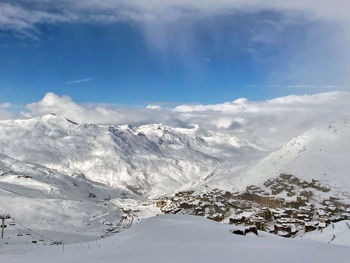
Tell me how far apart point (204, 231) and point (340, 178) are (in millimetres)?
133580

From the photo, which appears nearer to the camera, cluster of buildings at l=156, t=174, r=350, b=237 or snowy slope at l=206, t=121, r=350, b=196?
cluster of buildings at l=156, t=174, r=350, b=237

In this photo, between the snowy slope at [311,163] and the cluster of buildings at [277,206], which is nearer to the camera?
the cluster of buildings at [277,206]

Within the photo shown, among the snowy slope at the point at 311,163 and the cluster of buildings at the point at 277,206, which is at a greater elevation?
the snowy slope at the point at 311,163

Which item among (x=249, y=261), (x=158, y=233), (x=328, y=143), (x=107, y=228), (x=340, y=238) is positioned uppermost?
(x=328, y=143)

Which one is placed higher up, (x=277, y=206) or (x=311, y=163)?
(x=311, y=163)

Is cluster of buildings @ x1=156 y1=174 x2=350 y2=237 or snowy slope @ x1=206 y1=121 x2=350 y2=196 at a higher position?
snowy slope @ x1=206 y1=121 x2=350 y2=196

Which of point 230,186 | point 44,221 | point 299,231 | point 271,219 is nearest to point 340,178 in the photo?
point 230,186

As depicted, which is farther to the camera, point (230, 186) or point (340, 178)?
point (230, 186)

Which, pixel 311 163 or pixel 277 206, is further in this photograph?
pixel 311 163

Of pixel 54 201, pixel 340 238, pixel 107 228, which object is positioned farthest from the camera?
pixel 54 201

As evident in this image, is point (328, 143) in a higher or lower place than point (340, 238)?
higher

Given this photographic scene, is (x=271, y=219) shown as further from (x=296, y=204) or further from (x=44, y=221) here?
(x=44, y=221)

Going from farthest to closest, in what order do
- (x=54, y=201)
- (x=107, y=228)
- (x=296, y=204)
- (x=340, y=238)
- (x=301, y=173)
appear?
(x=301, y=173) < (x=296, y=204) < (x=54, y=201) < (x=107, y=228) < (x=340, y=238)

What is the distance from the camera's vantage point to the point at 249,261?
992 cm
